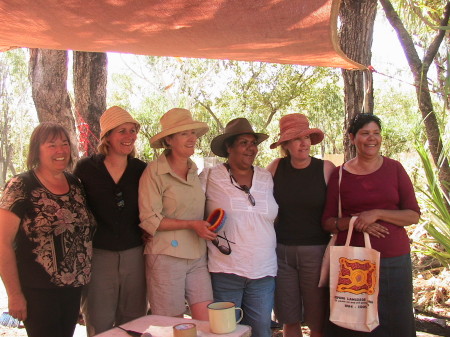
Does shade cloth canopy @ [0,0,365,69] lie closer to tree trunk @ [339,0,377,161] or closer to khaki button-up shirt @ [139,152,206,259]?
tree trunk @ [339,0,377,161]

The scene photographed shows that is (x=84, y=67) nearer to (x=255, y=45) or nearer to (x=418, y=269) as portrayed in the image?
(x=255, y=45)

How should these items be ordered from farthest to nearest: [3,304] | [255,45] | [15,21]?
1. [3,304]
2. [255,45]
3. [15,21]

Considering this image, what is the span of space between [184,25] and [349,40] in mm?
1591

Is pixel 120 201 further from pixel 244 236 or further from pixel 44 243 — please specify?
pixel 244 236

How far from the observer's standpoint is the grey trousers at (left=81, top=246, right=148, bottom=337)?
2.66m

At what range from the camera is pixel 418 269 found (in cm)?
571

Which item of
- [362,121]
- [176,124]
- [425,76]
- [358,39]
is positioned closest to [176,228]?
[176,124]

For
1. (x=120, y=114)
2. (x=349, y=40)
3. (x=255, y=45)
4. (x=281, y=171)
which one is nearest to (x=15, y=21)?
(x=120, y=114)

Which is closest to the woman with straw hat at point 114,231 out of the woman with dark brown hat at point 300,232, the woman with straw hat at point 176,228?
the woman with straw hat at point 176,228

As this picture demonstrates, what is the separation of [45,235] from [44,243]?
4 centimetres

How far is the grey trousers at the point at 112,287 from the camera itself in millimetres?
2656

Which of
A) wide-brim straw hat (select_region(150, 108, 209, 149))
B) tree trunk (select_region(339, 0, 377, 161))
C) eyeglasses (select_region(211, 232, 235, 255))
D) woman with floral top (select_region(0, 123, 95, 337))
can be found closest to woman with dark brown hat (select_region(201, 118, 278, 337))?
eyeglasses (select_region(211, 232, 235, 255))

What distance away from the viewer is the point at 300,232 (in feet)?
9.25

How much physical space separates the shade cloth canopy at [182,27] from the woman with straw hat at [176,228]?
0.59 m
